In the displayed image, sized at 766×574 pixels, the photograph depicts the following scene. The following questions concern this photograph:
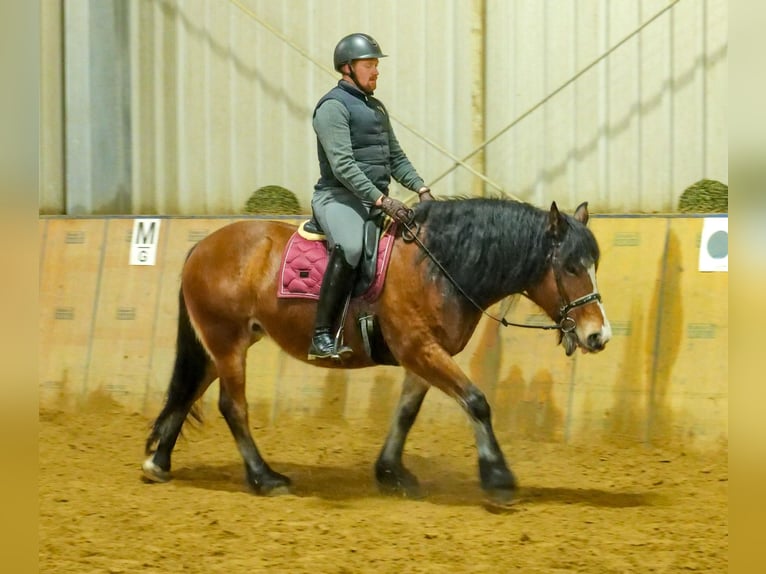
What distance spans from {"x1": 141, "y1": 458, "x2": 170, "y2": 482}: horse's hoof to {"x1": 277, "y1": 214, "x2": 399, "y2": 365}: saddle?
1.45m

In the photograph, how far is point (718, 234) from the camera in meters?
7.37

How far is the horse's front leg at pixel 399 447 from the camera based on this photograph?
639cm

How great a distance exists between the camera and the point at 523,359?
25.2 ft

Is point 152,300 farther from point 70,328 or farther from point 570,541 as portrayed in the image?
point 570,541

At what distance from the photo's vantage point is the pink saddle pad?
19.9 feet

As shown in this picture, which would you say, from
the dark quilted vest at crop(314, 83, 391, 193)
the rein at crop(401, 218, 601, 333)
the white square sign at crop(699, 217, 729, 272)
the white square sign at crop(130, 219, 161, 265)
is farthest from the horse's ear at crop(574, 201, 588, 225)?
the white square sign at crop(130, 219, 161, 265)

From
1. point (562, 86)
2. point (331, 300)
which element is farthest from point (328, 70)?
point (331, 300)

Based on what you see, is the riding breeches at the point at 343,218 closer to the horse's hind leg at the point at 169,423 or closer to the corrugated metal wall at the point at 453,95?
the horse's hind leg at the point at 169,423

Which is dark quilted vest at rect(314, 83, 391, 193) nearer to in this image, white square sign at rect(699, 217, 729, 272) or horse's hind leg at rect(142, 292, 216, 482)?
horse's hind leg at rect(142, 292, 216, 482)

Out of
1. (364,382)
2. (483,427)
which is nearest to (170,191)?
(364,382)

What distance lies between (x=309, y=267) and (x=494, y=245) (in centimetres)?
112
